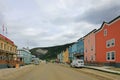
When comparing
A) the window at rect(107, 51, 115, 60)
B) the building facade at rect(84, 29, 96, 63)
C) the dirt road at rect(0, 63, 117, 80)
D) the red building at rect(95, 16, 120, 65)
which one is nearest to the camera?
the dirt road at rect(0, 63, 117, 80)

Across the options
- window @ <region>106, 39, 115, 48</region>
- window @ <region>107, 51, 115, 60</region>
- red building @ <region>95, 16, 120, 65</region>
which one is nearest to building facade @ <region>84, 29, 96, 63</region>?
red building @ <region>95, 16, 120, 65</region>

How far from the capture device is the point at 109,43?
4844 centimetres

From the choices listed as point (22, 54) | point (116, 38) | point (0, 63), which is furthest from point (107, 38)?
point (22, 54)

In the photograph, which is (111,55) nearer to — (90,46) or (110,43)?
(110,43)

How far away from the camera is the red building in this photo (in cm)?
4366

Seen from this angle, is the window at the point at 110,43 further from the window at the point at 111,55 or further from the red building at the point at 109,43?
the window at the point at 111,55

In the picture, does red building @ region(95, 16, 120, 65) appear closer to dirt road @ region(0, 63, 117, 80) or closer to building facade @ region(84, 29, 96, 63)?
building facade @ region(84, 29, 96, 63)

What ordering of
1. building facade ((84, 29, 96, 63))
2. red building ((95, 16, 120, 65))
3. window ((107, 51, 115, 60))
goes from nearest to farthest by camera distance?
red building ((95, 16, 120, 65))
window ((107, 51, 115, 60))
building facade ((84, 29, 96, 63))

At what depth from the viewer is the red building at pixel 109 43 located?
143ft

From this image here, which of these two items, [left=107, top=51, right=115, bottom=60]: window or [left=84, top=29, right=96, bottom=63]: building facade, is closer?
[left=107, top=51, right=115, bottom=60]: window

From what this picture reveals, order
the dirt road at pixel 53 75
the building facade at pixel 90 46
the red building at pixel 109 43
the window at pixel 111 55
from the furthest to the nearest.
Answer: the building facade at pixel 90 46, the window at pixel 111 55, the red building at pixel 109 43, the dirt road at pixel 53 75

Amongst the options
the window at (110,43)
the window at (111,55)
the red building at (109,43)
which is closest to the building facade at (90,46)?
the red building at (109,43)

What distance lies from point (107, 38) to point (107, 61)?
4.87 meters

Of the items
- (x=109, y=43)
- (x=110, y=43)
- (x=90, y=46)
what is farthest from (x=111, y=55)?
(x=90, y=46)
